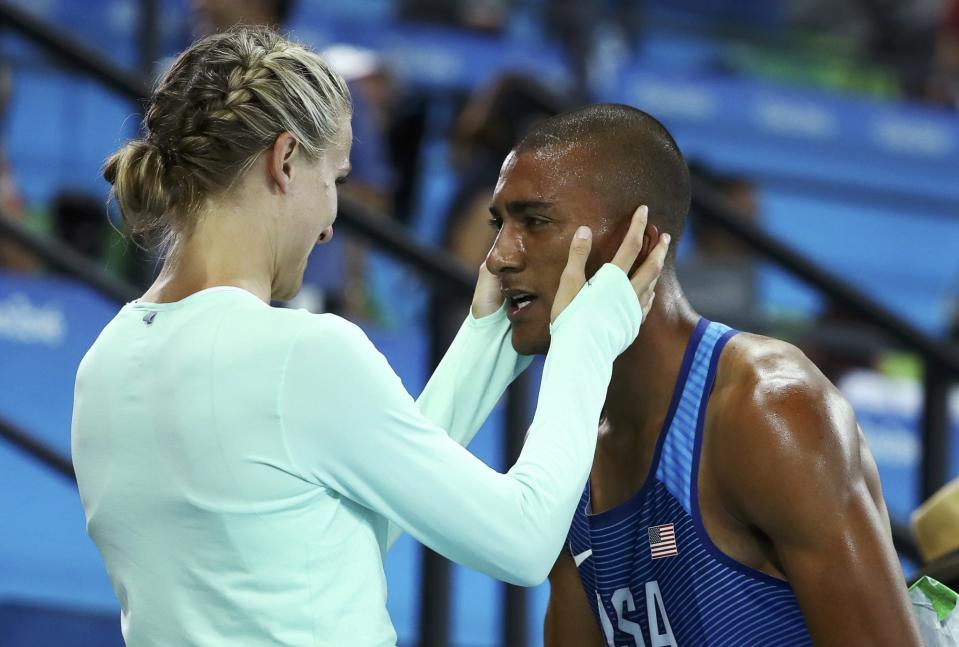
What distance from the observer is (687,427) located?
1.70 m

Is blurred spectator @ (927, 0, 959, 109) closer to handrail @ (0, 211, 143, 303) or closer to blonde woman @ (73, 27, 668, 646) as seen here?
handrail @ (0, 211, 143, 303)

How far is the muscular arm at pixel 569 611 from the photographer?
192 centimetres

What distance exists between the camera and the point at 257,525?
4.49 feet

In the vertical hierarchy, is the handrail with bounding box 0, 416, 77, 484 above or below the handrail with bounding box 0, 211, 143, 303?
below

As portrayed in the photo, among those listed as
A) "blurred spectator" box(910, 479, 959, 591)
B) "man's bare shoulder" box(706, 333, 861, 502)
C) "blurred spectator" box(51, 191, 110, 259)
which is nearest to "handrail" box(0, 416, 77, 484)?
"blurred spectator" box(51, 191, 110, 259)

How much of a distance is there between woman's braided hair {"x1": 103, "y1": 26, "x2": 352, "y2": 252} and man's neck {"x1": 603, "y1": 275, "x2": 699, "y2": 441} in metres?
0.56

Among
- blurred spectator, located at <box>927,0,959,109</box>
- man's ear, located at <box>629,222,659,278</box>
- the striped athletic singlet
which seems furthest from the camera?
blurred spectator, located at <box>927,0,959,109</box>

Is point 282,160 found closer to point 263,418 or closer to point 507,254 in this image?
point 263,418

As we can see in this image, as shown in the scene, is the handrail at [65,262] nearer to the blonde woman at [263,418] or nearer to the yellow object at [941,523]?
the blonde woman at [263,418]

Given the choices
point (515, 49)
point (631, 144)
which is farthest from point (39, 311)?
point (515, 49)

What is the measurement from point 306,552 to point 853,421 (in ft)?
2.31

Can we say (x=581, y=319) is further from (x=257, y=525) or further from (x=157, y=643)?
(x=157, y=643)

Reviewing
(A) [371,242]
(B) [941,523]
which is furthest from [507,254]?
(A) [371,242]

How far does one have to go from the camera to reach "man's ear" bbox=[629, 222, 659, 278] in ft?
5.69
